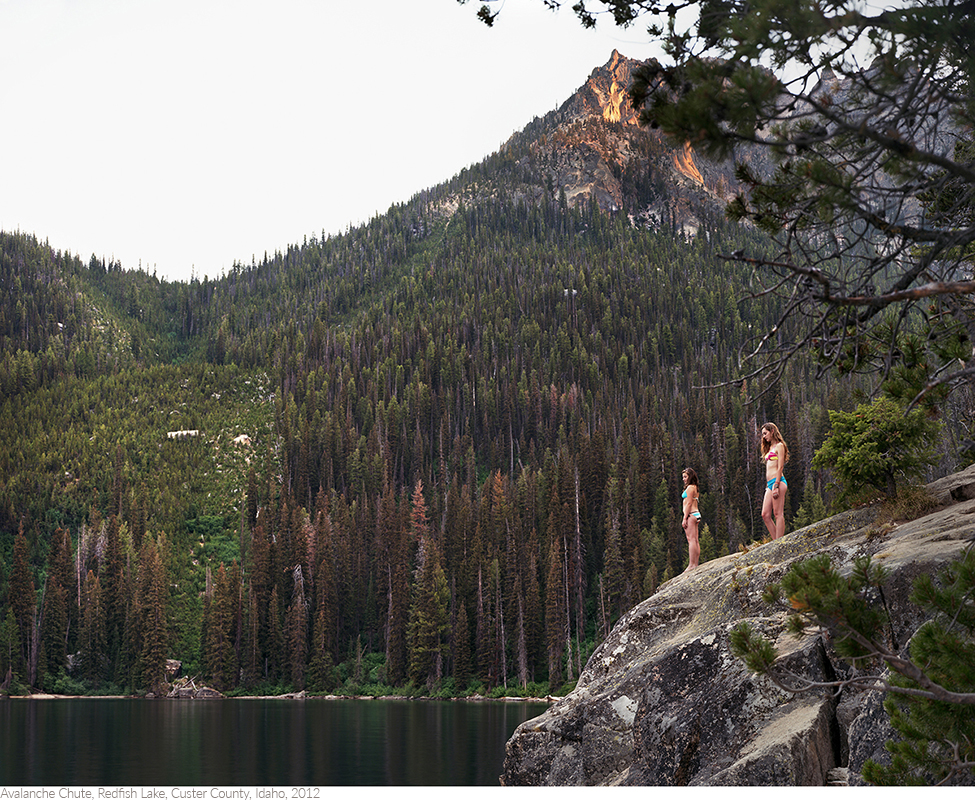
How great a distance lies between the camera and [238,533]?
13550cm

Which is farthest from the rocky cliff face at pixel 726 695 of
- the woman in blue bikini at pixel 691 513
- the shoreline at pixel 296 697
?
the shoreline at pixel 296 697

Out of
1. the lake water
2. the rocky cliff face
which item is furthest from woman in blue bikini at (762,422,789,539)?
the lake water

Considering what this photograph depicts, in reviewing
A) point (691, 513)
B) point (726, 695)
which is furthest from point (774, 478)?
point (726, 695)

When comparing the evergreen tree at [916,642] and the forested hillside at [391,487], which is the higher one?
the forested hillside at [391,487]

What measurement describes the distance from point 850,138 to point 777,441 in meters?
9.95

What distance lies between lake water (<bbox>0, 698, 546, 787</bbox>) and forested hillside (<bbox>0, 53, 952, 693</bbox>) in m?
25.5

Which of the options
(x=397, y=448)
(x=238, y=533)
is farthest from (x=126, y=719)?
(x=397, y=448)

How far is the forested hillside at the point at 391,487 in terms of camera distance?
9588 cm

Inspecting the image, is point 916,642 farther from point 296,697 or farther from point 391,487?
point 391,487

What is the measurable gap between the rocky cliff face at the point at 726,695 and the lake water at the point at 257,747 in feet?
48.3

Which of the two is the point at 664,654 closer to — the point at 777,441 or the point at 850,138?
the point at 777,441

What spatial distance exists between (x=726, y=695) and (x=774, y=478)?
546 centimetres

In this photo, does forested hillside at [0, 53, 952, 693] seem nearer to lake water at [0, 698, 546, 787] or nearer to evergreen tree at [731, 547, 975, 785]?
lake water at [0, 698, 546, 787]

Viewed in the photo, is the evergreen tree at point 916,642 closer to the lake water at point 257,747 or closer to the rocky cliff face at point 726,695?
the rocky cliff face at point 726,695
